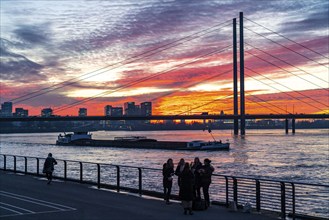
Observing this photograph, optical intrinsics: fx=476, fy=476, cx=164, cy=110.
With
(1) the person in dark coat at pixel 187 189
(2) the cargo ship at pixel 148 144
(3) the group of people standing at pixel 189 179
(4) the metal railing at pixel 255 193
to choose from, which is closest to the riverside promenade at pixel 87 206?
(1) the person in dark coat at pixel 187 189

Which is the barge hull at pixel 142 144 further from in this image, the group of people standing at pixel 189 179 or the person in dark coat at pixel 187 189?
the person in dark coat at pixel 187 189

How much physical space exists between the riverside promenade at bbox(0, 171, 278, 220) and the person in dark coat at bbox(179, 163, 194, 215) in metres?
0.31

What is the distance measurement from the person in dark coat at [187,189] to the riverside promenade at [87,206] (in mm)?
313

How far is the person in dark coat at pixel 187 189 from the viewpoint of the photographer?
14.0 metres

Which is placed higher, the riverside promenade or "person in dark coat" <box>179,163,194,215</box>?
"person in dark coat" <box>179,163,194,215</box>

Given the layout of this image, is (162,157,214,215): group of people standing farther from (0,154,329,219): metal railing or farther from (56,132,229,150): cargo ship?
(56,132,229,150): cargo ship

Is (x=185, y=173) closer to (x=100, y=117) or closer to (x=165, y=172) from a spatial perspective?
(x=165, y=172)

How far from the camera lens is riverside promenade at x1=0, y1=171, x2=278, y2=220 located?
13578 mm

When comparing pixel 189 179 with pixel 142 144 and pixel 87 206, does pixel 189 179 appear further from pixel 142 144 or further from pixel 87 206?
pixel 142 144

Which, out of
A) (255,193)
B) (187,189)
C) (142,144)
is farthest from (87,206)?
(142,144)

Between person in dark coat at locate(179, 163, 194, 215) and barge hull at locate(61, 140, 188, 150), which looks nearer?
person in dark coat at locate(179, 163, 194, 215)

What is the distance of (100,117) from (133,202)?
87.4 meters

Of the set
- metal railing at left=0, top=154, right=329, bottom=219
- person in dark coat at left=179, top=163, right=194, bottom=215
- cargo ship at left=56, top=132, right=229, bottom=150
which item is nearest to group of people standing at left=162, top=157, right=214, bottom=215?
person in dark coat at left=179, top=163, right=194, bottom=215

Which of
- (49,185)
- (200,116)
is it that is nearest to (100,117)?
(200,116)
